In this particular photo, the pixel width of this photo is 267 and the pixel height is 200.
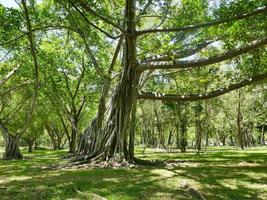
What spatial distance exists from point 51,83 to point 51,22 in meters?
9.18

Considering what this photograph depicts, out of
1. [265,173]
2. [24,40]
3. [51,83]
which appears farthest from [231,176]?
[51,83]

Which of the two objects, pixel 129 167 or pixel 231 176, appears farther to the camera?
pixel 129 167

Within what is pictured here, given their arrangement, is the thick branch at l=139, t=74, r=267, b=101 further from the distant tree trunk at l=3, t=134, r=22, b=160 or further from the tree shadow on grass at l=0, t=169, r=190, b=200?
the distant tree trunk at l=3, t=134, r=22, b=160

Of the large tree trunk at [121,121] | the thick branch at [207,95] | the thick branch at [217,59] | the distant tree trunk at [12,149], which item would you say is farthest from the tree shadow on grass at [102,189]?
the distant tree trunk at [12,149]

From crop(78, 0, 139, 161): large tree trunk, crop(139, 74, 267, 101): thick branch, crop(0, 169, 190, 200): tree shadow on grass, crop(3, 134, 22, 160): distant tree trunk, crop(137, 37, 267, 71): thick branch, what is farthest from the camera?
crop(3, 134, 22, 160): distant tree trunk

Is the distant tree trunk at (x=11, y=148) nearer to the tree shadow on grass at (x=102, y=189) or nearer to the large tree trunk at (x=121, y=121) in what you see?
the large tree trunk at (x=121, y=121)

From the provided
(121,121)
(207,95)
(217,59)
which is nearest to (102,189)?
(217,59)

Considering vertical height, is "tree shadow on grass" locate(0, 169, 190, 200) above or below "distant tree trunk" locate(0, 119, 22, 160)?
below

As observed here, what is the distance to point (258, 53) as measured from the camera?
48.3ft

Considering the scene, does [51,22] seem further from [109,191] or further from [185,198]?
[185,198]

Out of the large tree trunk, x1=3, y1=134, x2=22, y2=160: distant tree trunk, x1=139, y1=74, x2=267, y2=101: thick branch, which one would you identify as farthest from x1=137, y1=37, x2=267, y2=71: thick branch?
x1=3, y1=134, x2=22, y2=160: distant tree trunk

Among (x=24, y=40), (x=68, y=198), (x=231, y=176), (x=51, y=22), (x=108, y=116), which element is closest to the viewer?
(x=68, y=198)

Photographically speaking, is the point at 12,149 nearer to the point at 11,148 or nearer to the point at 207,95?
the point at 11,148

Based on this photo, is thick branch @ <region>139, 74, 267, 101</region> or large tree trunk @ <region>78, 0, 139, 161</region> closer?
thick branch @ <region>139, 74, 267, 101</region>
